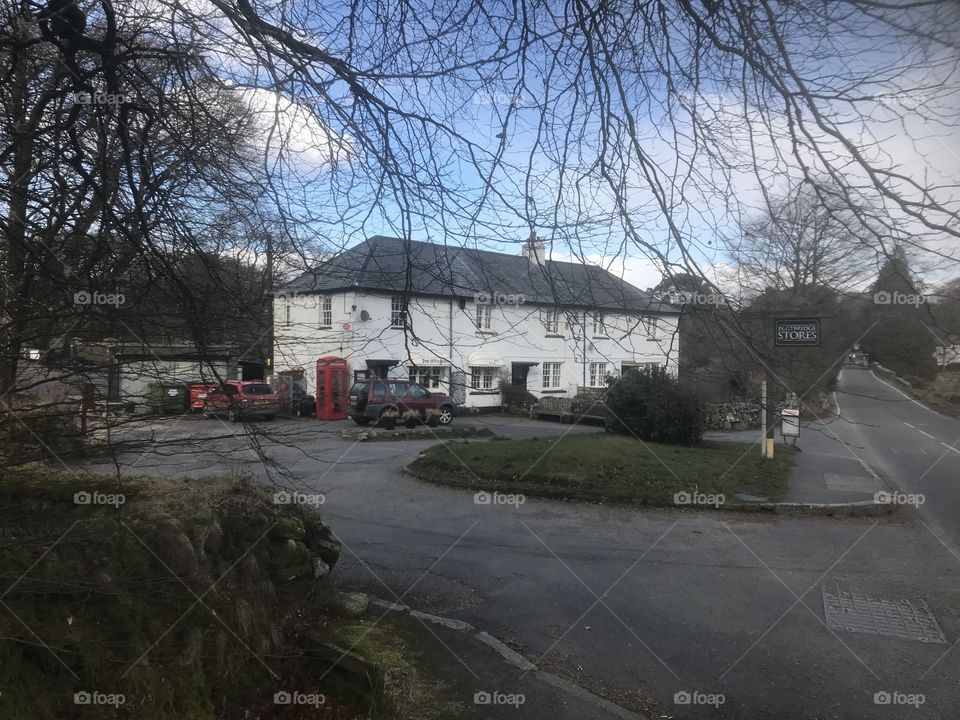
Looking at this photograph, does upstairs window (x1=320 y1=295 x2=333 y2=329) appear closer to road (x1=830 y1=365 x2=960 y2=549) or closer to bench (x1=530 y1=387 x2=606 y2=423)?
bench (x1=530 y1=387 x2=606 y2=423)

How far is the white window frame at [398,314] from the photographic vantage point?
4.64 meters

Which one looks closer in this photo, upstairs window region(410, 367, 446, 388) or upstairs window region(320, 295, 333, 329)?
upstairs window region(410, 367, 446, 388)

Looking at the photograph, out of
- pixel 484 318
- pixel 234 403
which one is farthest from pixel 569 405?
pixel 234 403

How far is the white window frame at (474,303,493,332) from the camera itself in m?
4.68

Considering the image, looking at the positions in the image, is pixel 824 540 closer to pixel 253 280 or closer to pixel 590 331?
pixel 590 331

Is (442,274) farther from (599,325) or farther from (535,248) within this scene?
(599,325)

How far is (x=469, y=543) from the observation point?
896 centimetres

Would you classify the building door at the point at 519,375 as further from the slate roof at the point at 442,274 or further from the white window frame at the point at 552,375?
the slate roof at the point at 442,274

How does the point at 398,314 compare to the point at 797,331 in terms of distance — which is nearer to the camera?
the point at 797,331

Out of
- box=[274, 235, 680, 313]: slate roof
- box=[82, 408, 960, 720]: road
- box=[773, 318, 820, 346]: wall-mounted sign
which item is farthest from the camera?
box=[82, 408, 960, 720]: road

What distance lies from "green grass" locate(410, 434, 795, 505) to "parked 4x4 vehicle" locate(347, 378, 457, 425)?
6.70ft

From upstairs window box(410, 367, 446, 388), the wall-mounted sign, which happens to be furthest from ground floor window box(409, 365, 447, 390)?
the wall-mounted sign

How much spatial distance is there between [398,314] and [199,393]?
1328 mm

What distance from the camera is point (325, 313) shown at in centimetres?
490
